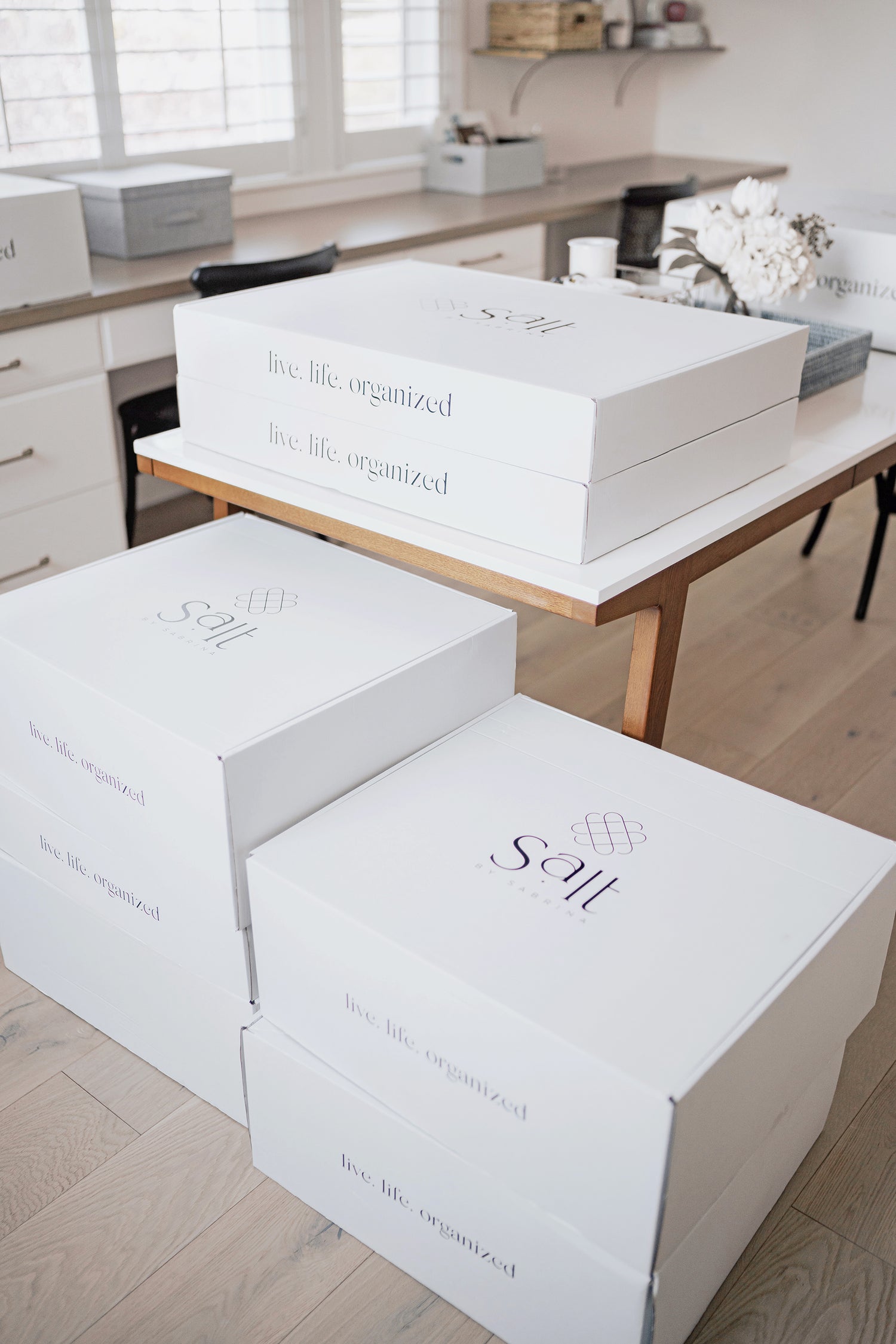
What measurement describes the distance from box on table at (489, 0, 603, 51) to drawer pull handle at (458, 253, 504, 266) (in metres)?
1.02

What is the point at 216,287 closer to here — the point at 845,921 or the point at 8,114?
the point at 8,114

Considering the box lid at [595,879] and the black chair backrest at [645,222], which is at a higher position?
the black chair backrest at [645,222]

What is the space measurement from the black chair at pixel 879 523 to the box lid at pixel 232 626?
1329 mm

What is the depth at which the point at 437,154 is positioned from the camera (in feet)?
12.0

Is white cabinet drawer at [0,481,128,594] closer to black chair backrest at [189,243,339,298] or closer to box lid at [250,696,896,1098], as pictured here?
black chair backrest at [189,243,339,298]

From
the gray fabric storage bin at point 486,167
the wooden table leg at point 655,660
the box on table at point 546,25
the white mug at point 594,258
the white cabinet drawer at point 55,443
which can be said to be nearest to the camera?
the wooden table leg at point 655,660

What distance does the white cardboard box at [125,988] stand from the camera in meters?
1.28

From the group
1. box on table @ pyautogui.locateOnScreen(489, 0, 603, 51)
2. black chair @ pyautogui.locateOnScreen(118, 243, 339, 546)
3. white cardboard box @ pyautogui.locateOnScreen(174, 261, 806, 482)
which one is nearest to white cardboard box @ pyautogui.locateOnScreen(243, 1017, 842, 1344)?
white cardboard box @ pyautogui.locateOnScreen(174, 261, 806, 482)

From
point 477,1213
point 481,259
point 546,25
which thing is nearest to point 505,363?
point 477,1213

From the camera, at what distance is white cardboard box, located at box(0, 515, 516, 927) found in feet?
3.60

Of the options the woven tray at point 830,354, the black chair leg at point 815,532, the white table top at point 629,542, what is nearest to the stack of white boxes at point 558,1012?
the white table top at point 629,542

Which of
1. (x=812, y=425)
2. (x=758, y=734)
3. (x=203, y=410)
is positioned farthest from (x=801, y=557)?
(x=203, y=410)

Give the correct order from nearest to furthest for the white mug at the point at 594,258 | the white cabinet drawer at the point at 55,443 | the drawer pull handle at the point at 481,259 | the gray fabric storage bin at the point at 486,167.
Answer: the white mug at the point at 594,258, the white cabinet drawer at the point at 55,443, the drawer pull handle at the point at 481,259, the gray fabric storage bin at the point at 486,167

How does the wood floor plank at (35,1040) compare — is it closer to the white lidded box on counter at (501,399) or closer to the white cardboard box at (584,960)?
the white cardboard box at (584,960)
